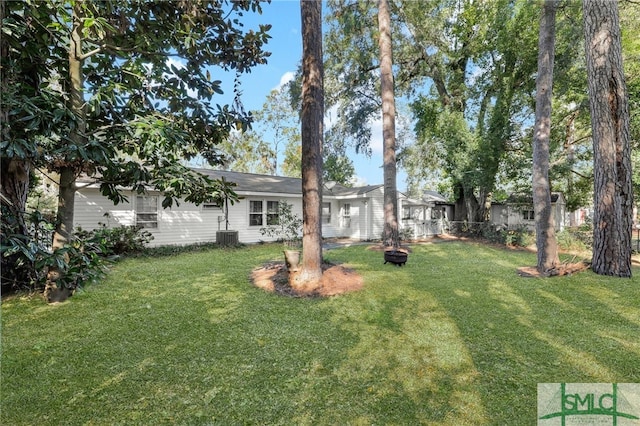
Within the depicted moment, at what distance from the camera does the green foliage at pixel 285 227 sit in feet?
42.8

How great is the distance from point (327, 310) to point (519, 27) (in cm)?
1638

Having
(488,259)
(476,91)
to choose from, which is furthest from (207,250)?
(476,91)

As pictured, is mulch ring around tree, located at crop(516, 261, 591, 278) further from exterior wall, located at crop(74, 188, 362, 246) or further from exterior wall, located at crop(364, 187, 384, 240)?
exterior wall, located at crop(364, 187, 384, 240)

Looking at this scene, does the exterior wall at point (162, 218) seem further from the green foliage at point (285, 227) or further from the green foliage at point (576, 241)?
the green foliage at point (576, 241)

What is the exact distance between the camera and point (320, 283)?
6109 mm

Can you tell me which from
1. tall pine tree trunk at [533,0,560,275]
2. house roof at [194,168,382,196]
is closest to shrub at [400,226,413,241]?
house roof at [194,168,382,196]

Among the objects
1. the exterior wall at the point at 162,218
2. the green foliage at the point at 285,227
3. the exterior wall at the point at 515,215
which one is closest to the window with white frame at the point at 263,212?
the green foliage at the point at 285,227

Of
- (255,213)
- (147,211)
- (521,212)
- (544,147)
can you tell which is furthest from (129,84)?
(521,212)

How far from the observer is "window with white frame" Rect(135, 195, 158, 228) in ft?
36.4

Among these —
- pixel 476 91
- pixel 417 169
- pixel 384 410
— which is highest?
pixel 476 91

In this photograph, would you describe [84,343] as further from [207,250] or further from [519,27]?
[519,27]

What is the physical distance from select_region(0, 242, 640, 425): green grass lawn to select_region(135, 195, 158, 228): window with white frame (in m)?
5.43

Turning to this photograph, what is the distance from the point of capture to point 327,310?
4.98 meters

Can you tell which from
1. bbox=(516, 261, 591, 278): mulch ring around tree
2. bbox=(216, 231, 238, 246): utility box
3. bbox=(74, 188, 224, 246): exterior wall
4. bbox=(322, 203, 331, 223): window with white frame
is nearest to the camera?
bbox=(516, 261, 591, 278): mulch ring around tree
